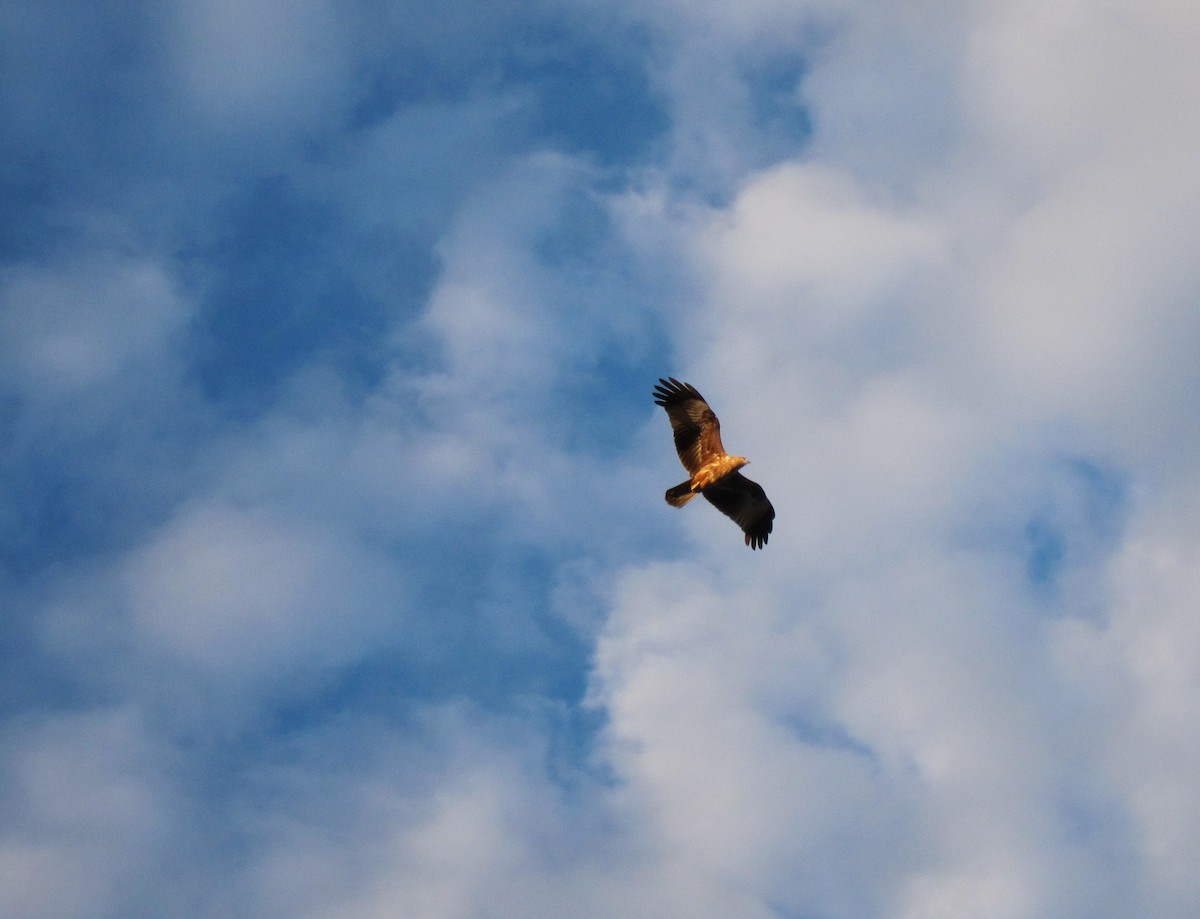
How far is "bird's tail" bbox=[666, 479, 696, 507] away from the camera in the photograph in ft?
144

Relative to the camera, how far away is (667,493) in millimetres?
44125

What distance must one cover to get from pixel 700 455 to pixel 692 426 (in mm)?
1084

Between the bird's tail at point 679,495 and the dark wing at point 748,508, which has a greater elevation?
the dark wing at point 748,508

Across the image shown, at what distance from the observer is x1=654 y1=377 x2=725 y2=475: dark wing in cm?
4472

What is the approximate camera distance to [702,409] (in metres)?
44.8

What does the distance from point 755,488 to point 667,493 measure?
3916 mm

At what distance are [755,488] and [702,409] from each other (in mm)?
3774

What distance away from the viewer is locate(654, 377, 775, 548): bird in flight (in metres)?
44.1

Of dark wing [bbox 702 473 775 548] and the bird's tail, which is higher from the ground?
dark wing [bbox 702 473 775 548]

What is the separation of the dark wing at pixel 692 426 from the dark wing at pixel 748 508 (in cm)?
171

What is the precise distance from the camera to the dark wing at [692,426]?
4472cm

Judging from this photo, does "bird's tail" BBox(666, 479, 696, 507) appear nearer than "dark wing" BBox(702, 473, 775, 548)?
Yes

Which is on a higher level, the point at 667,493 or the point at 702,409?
the point at 702,409

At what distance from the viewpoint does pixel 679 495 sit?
44000 millimetres
